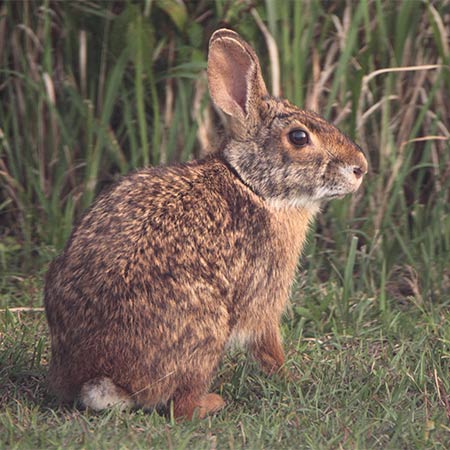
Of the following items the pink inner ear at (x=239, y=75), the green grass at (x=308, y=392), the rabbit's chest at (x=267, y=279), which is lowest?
the green grass at (x=308, y=392)

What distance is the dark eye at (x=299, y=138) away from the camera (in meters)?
4.23

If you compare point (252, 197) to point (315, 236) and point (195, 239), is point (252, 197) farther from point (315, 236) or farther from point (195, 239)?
point (315, 236)

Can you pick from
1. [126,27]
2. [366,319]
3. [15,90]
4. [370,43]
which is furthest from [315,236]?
[15,90]

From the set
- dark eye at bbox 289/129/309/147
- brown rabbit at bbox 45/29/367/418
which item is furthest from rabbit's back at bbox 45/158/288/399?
dark eye at bbox 289/129/309/147

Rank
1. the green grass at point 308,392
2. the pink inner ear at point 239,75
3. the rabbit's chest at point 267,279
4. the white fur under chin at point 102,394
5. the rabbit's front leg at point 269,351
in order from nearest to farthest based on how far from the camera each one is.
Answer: the green grass at point 308,392 → the white fur under chin at point 102,394 → the rabbit's chest at point 267,279 → the rabbit's front leg at point 269,351 → the pink inner ear at point 239,75

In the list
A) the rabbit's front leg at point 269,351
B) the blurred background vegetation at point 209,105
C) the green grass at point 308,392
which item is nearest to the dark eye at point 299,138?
the rabbit's front leg at point 269,351

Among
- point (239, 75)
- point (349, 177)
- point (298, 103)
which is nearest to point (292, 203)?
point (349, 177)

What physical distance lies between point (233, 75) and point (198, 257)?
82cm

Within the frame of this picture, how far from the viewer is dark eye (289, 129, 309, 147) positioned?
13.9ft

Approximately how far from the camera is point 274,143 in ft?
14.0

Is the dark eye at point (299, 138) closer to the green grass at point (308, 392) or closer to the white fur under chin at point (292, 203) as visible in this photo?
the white fur under chin at point (292, 203)

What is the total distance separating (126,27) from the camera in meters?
5.32

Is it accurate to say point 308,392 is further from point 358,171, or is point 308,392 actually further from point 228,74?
point 228,74

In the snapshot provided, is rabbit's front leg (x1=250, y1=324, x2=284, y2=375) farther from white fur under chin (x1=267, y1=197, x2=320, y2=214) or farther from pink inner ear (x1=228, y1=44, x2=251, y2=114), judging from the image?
pink inner ear (x1=228, y1=44, x2=251, y2=114)
